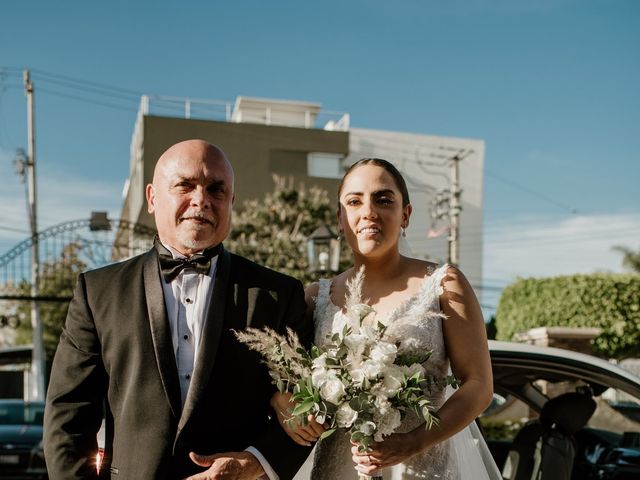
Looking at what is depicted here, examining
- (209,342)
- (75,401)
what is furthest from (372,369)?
(75,401)

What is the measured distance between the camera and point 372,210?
3297 mm

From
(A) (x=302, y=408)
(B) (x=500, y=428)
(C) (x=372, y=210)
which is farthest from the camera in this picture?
(B) (x=500, y=428)

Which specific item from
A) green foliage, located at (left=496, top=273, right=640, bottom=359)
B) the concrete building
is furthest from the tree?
green foliage, located at (left=496, top=273, right=640, bottom=359)

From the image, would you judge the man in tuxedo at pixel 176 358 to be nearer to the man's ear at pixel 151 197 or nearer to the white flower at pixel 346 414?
the man's ear at pixel 151 197

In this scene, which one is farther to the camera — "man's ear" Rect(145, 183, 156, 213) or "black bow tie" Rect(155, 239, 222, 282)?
"man's ear" Rect(145, 183, 156, 213)

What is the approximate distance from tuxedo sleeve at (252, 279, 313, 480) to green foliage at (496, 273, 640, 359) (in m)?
20.1

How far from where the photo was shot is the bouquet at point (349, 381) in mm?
2691

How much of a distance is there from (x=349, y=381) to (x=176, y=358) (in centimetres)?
58

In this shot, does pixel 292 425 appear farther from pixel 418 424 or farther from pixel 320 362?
pixel 418 424

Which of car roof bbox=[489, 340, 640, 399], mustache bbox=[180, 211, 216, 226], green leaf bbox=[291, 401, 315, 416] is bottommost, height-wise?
car roof bbox=[489, 340, 640, 399]

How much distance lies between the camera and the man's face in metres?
2.84

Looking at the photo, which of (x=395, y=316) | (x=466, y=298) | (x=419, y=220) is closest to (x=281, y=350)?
(x=395, y=316)

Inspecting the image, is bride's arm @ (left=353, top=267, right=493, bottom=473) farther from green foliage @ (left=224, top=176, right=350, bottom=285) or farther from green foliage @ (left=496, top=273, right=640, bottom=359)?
green foliage @ (left=224, top=176, right=350, bottom=285)

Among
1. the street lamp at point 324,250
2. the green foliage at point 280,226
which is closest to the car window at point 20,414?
the street lamp at point 324,250
